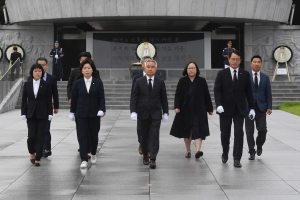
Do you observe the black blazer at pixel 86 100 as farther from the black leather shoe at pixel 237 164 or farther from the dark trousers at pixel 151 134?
the black leather shoe at pixel 237 164

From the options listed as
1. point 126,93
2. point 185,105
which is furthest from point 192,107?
point 126,93

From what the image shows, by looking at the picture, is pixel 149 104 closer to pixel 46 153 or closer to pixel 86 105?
pixel 86 105

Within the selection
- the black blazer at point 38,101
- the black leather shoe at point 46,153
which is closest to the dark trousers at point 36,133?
the black blazer at point 38,101

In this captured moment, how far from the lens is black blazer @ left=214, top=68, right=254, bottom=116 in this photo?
36.9 feet

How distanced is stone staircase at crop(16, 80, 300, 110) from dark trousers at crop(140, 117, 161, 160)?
51.7 feet

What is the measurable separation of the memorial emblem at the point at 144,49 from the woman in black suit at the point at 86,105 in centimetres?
2601

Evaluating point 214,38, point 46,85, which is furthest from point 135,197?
point 214,38

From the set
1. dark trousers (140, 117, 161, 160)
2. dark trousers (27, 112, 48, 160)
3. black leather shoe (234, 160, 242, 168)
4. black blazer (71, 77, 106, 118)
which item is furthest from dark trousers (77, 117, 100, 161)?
black leather shoe (234, 160, 242, 168)

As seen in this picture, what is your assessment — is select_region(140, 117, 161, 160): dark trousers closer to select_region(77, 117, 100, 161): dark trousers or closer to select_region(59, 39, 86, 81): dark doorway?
select_region(77, 117, 100, 161): dark trousers

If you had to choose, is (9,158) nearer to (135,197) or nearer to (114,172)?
(114,172)

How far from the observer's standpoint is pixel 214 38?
4053 centimetres

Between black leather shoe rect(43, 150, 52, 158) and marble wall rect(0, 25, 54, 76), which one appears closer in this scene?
black leather shoe rect(43, 150, 52, 158)

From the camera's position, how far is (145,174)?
10.3 metres

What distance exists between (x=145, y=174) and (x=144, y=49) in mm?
27375
